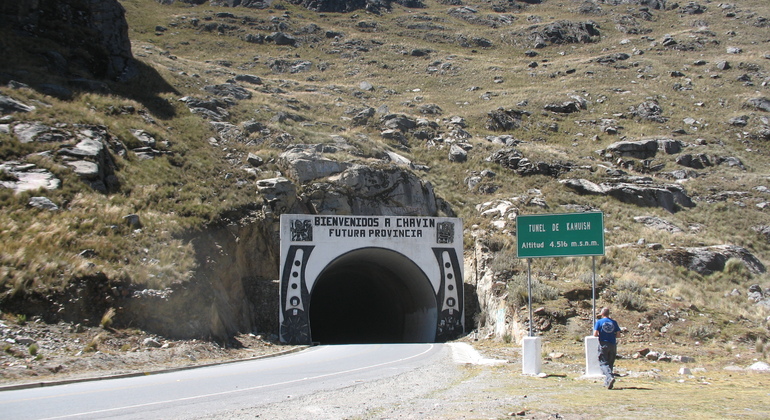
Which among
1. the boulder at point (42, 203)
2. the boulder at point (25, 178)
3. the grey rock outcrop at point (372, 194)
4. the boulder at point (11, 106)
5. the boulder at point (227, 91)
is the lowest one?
the boulder at point (42, 203)

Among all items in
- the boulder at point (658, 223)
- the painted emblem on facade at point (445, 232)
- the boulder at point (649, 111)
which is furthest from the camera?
the boulder at point (649, 111)

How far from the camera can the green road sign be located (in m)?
14.8

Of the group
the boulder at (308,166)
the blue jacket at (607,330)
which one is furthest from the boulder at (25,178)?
the blue jacket at (607,330)

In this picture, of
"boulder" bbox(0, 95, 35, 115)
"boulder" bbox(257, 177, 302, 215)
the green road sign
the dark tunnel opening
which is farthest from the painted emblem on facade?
"boulder" bbox(0, 95, 35, 115)

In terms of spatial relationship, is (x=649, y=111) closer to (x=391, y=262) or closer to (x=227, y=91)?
(x=391, y=262)

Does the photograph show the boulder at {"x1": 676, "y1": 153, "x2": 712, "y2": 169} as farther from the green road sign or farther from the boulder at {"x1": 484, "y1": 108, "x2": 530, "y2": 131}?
the green road sign

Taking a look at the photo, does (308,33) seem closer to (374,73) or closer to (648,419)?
(374,73)

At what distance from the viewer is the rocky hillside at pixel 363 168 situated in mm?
19734

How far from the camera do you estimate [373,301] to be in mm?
35688

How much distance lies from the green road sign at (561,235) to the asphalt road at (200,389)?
4.26 m

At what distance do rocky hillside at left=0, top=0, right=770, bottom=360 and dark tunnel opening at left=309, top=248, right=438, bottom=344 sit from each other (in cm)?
273

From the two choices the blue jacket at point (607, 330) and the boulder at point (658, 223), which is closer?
the blue jacket at point (607, 330)

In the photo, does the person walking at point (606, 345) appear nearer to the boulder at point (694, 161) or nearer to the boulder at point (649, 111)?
the boulder at point (694, 161)

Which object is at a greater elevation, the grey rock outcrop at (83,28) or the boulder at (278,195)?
the grey rock outcrop at (83,28)
